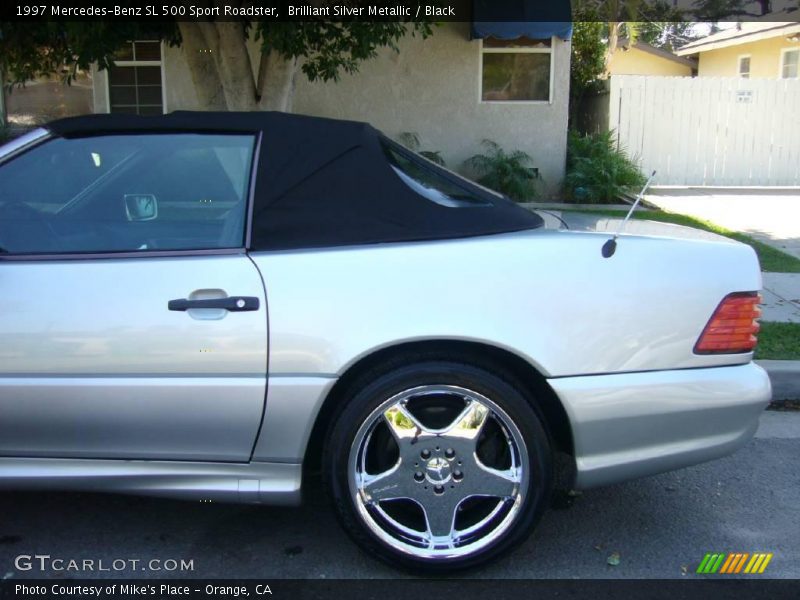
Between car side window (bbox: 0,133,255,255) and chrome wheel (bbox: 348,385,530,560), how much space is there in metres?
1.01

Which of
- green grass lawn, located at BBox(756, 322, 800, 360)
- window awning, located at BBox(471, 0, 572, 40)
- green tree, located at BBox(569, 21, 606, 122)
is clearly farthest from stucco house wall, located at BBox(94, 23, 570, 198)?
green grass lawn, located at BBox(756, 322, 800, 360)

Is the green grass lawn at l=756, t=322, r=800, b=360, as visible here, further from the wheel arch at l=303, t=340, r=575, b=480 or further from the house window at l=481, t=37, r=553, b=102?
the house window at l=481, t=37, r=553, b=102

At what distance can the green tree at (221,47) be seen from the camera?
270 inches

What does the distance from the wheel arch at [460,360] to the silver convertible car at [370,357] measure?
1 cm

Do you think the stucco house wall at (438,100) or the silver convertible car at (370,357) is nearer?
the silver convertible car at (370,357)

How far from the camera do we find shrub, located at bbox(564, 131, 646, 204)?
41.9 feet

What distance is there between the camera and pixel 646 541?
3.62 m

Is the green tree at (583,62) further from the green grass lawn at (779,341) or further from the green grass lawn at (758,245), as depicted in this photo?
the green grass lawn at (779,341)

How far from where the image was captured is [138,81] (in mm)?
12711

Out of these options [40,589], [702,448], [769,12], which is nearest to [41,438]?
[40,589]

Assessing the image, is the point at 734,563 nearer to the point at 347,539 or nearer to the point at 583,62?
the point at 347,539

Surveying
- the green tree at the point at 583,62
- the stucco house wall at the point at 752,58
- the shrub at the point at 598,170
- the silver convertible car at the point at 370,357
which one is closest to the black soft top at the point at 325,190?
the silver convertible car at the point at 370,357

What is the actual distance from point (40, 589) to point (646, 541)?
242 centimetres

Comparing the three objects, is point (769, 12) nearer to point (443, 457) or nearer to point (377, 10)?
point (377, 10)
